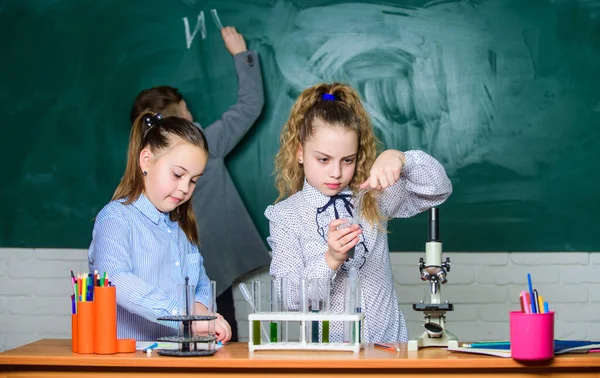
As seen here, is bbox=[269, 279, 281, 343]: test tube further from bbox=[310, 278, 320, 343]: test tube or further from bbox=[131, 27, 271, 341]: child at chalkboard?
bbox=[131, 27, 271, 341]: child at chalkboard

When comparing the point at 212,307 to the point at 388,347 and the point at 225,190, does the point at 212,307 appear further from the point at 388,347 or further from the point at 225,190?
the point at 225,190

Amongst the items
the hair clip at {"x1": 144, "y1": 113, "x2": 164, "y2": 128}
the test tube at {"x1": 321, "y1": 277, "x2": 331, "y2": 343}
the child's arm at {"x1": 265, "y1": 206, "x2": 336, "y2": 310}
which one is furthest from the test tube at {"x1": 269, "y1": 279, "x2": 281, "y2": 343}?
the hair clip at {"x1": 144, "y1": 113, "x2": 164, "y2": 128}

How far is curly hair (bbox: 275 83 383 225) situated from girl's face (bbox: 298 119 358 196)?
22mm

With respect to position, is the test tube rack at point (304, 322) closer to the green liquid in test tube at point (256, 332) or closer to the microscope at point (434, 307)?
the green liquid in test tube at point (256, 332)

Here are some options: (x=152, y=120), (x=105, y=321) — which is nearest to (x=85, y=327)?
(x=105, y=321)

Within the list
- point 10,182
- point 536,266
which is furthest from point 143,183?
point 536,266

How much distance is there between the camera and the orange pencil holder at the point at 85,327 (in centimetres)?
186

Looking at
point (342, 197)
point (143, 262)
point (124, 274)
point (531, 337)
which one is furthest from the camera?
point (342, 197)

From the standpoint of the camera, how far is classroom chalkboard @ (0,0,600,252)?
3.62m

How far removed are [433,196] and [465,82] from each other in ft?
4.78

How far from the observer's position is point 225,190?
11.9 feet

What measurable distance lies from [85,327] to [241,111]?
1.88 meters

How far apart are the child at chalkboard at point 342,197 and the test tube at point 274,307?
0.28 meters

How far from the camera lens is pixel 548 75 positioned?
365 centimetres
